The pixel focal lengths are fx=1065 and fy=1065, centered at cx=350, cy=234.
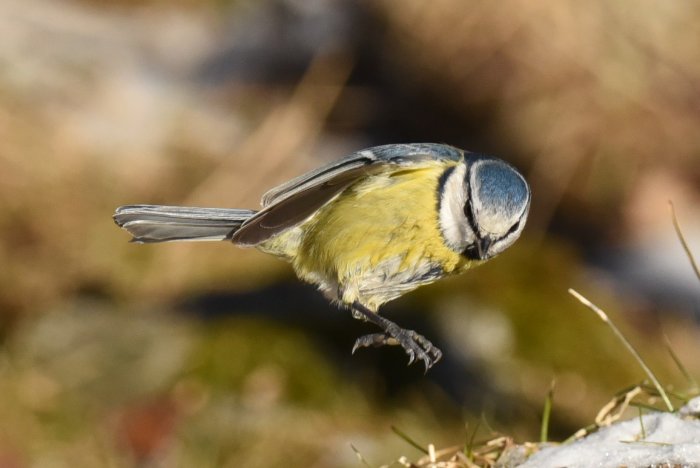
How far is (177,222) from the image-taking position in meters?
3.81

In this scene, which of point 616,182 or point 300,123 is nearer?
point 616,182

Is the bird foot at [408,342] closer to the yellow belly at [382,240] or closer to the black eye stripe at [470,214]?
the yellow belly at [382,240]

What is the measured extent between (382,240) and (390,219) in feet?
0.24

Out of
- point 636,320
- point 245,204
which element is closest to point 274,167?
point 245,204

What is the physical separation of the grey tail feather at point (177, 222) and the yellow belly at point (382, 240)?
1.07 ft

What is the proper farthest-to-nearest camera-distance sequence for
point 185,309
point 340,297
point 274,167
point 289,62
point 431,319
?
point 289,62
point 274,167
point 185,309
point 431,319
point 340,297

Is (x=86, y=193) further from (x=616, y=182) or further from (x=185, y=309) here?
(x=616, y=182)

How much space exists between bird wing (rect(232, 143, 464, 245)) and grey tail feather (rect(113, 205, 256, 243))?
28 centimetres

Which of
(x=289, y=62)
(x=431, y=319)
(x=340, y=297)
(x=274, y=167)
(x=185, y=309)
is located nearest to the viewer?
(x=340, y=297)

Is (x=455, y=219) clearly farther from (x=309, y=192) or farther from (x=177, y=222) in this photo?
(x=177, y=222)

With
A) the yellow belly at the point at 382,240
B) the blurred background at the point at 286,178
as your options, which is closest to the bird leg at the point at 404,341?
the yellow belly at the point at 382,240

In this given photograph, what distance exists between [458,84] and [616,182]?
4.42ft

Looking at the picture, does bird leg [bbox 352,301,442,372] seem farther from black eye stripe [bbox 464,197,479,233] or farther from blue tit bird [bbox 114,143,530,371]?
black eye stripe [bbox 464,197,479,233]

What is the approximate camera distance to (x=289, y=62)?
29.1ft
